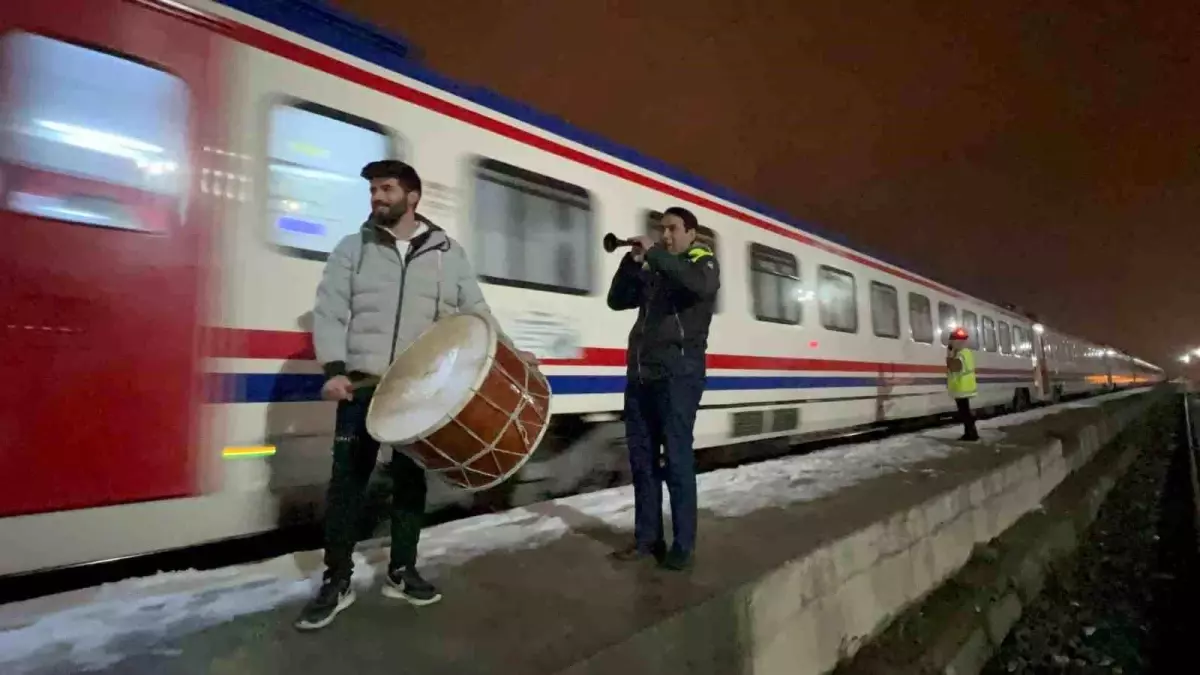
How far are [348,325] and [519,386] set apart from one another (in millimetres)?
658

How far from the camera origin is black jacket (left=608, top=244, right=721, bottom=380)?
10.2 ft

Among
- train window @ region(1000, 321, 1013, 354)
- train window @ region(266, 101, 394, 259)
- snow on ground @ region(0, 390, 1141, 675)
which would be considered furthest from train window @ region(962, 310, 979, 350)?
train window @ region(266, 101, 394, 259)

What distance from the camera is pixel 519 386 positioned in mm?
2602

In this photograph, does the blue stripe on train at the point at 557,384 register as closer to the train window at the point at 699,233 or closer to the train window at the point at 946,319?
the train window at the point at 699,233

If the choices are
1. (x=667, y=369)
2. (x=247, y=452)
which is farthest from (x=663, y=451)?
(x=247, y=452)

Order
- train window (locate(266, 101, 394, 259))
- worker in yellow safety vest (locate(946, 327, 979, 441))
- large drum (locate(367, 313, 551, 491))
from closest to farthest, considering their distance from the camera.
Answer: large drum (locate(367, 313, 551, 491)) → train window (locate(266, 101, 394, 259)) → worker in yellow safety vest (locate(946, 327, 979, 441))

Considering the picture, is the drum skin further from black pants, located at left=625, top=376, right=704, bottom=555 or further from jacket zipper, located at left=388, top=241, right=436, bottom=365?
black pants, located at left=625, top=376, right=704, bottom=555

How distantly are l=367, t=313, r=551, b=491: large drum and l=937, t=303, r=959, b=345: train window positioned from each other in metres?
11.8

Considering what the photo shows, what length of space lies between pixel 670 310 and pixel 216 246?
6.90 feet

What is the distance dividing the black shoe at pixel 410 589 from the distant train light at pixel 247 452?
105 centimetres

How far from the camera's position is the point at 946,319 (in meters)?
13.1

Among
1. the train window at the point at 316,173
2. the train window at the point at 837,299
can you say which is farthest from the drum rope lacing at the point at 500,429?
the train window at the point at 837,299

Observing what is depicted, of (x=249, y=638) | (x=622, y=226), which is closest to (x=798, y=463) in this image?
(x=622, y=226)

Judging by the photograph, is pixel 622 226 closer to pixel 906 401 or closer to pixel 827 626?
pixel 827 626
